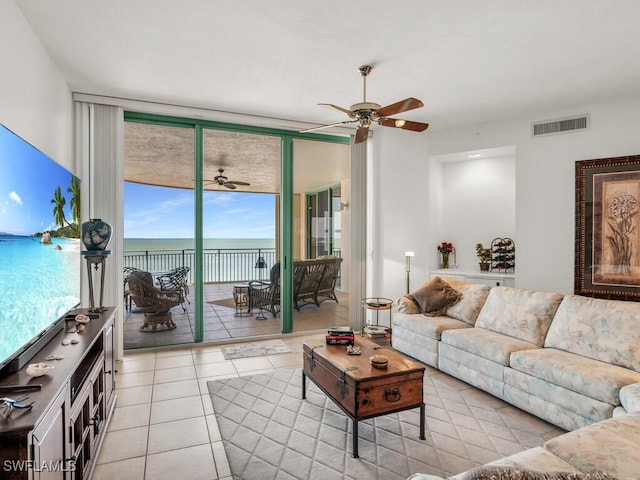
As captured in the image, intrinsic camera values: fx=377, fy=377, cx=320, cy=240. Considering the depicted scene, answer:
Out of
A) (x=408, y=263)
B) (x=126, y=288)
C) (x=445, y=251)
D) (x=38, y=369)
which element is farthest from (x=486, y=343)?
(x=126, y=288)

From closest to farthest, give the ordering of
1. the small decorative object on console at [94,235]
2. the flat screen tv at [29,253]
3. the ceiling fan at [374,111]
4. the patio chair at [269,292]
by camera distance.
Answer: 1. the flat screen tv at [29,253]
2. the ceiling fan at [374,111]
3. the small decorative object on console at [94,235]
4. the patio chair at [269,292]

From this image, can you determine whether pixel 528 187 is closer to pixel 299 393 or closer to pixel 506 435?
pixel 506 435

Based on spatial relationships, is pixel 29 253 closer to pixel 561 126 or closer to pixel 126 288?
pixel 126 288

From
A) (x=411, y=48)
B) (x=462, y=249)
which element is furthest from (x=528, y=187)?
(x=411, y=48)

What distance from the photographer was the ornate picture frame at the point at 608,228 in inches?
159

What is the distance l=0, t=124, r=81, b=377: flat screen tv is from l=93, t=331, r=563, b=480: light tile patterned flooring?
2.98 feet

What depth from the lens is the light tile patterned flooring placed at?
7.75 feet

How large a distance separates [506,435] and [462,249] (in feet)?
11.6

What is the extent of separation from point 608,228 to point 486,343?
213 cm

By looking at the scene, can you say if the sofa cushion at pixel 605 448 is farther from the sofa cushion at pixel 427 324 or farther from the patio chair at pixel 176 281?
the patio chair at pixel 176 281

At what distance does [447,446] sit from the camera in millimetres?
2564

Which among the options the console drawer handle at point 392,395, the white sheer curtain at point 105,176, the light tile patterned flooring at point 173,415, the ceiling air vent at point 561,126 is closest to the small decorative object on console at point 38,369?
the light tile patterned flooring at point 173,415

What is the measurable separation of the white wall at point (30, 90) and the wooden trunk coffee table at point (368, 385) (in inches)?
107

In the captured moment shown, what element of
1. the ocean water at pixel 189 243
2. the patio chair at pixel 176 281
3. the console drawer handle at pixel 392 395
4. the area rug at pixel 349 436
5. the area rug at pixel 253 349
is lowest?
the area rug at pixel 349 436
